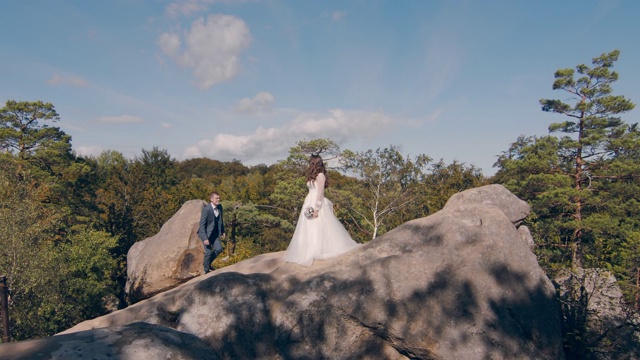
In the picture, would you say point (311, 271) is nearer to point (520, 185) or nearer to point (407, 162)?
point (407, 162)

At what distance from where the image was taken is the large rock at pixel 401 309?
690 centimetres

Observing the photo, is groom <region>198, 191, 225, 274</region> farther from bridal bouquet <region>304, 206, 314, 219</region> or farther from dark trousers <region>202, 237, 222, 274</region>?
bridal bouquet <region>304, 206, 314, 219</region>

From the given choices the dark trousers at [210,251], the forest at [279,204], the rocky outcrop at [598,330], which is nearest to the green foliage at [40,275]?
the forest at [279,204]

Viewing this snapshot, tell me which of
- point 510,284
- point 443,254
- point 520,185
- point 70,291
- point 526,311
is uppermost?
point 520,185

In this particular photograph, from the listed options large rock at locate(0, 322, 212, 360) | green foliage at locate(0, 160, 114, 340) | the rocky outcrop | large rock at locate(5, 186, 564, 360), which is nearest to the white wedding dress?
large rock at locate(5, 186, 564, 360)

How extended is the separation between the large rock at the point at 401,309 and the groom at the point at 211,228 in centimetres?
434

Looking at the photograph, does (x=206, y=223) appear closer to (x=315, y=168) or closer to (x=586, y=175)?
(x=315, y=168)

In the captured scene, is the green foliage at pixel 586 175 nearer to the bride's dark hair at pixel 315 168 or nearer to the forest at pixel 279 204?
the forest at pixel 279 204

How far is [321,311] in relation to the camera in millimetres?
7176

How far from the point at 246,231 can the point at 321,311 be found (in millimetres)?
26050

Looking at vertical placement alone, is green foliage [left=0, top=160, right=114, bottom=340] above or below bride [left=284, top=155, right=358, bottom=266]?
below

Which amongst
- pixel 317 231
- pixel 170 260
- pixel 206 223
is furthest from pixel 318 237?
pixel 170 260

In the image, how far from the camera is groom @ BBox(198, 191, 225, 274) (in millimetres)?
11820

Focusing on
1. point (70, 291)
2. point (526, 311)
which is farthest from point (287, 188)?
point (526, 311)
